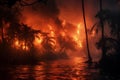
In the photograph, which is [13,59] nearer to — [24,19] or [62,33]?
[24,19]

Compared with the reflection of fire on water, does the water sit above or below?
below

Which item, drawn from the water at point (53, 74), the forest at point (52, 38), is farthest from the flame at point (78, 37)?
the water at point (53, 74)

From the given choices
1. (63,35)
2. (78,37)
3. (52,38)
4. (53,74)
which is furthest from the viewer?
(78,37)

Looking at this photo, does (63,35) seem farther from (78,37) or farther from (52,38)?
(52,38)

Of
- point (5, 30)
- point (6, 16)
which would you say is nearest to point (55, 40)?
point (5, 30)

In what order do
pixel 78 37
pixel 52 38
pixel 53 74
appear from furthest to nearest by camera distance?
pixel 78 37, pixel 52 38, pixel 53 74

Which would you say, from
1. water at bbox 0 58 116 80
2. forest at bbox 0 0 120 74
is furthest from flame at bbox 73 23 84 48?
water at bbox 0 58 116 80

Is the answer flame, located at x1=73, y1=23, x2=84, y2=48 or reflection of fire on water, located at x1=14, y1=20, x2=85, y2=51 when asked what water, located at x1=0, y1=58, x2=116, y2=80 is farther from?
flame, located at x1=73, y1=23, x2=84, y2=48

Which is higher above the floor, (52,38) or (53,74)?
(52,38)

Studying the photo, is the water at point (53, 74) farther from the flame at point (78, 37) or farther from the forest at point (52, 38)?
the flame at point (78, 37)

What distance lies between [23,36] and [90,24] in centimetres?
3639

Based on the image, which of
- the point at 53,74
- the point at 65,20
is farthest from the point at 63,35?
the point at 53,74

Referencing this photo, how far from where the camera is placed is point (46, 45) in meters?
81.8

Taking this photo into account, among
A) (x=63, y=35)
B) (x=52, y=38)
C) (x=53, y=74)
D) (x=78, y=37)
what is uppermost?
(x=63, y=35)
